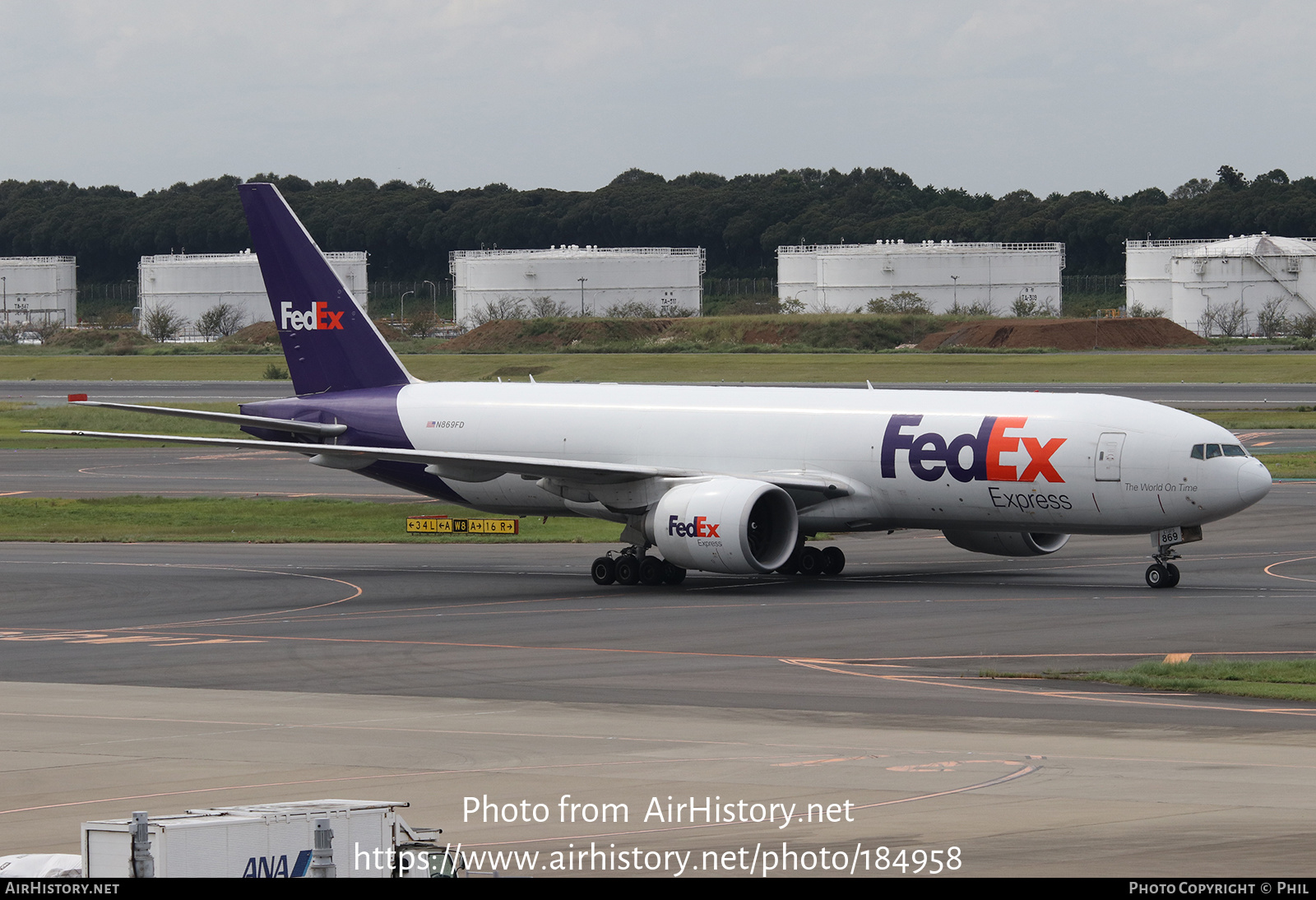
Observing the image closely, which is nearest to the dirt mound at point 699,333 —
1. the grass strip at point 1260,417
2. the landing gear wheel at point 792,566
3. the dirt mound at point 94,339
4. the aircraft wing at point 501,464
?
the dirt mound at point 94,339

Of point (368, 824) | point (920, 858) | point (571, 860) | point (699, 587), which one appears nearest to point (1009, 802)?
point (920, 858)

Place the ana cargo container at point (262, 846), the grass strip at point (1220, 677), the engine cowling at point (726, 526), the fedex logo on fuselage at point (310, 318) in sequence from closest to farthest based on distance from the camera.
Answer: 1. the ana cargo container at point (262, 846)
2. the grass strip at point (1220, 677)
3. the engine cowling at point (726, 526)
4. the fedex logo on fuselage at point (310, 318)

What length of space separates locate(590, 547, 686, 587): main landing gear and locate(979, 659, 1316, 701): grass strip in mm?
15451

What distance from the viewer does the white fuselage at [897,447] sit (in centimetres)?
3853

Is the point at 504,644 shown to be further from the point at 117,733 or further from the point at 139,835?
the point at 139,835

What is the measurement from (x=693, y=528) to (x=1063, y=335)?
123 metres

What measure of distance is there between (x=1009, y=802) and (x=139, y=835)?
9.52 meters

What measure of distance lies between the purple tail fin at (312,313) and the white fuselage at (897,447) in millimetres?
2522

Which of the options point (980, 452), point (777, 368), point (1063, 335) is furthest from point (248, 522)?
point (1063, 335)

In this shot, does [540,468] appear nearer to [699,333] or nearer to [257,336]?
[699,333]

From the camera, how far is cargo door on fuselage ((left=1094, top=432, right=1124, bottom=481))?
38.5m

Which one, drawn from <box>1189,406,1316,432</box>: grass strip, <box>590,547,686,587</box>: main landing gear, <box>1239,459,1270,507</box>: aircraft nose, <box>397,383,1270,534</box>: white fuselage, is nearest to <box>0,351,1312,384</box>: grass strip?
<box>1189,406,1316,432</box>: grass strip

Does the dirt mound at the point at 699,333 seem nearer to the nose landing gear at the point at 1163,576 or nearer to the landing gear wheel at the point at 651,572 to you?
the landing gear wheel at the point at 651,572

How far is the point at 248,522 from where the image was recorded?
5931 centimetres
